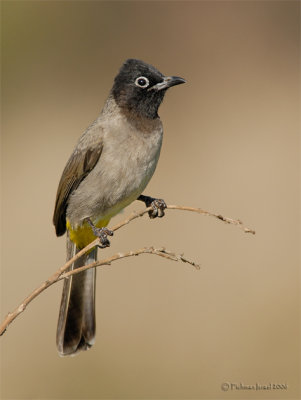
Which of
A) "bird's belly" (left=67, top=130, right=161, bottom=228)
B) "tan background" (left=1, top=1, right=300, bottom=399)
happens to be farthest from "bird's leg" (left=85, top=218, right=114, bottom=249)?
"tan background" (left=1, top=1, right=300, bottom=399)

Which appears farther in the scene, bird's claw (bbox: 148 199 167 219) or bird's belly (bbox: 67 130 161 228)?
bird's claw (bbox: 148 199 167 219)

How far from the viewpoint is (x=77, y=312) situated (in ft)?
13.9

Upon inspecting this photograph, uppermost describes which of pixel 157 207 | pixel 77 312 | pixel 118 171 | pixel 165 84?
pixel 165 84

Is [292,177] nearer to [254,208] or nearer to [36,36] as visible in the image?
[254,208]

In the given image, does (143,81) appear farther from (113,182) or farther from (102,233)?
(102,233)

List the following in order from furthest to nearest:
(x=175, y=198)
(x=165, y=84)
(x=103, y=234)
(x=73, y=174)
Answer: (x=175, y=198), (x=73, y=174), (x=165, y=84), (x=103, y=234)

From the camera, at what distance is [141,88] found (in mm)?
4121

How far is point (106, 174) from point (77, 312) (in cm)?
90

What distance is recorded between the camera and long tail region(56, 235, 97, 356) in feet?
13.4

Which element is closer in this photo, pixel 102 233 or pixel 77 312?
pixel 102 233

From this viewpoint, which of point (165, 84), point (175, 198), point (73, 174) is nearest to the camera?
point (165, 84)

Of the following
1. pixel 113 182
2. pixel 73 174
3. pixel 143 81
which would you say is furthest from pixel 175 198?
pixel 113 182

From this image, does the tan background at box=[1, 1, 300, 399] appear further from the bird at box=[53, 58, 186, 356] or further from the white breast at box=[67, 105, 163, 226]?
the white breast at box=[67, 105, 163, 226]

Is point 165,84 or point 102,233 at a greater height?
point 165,84
